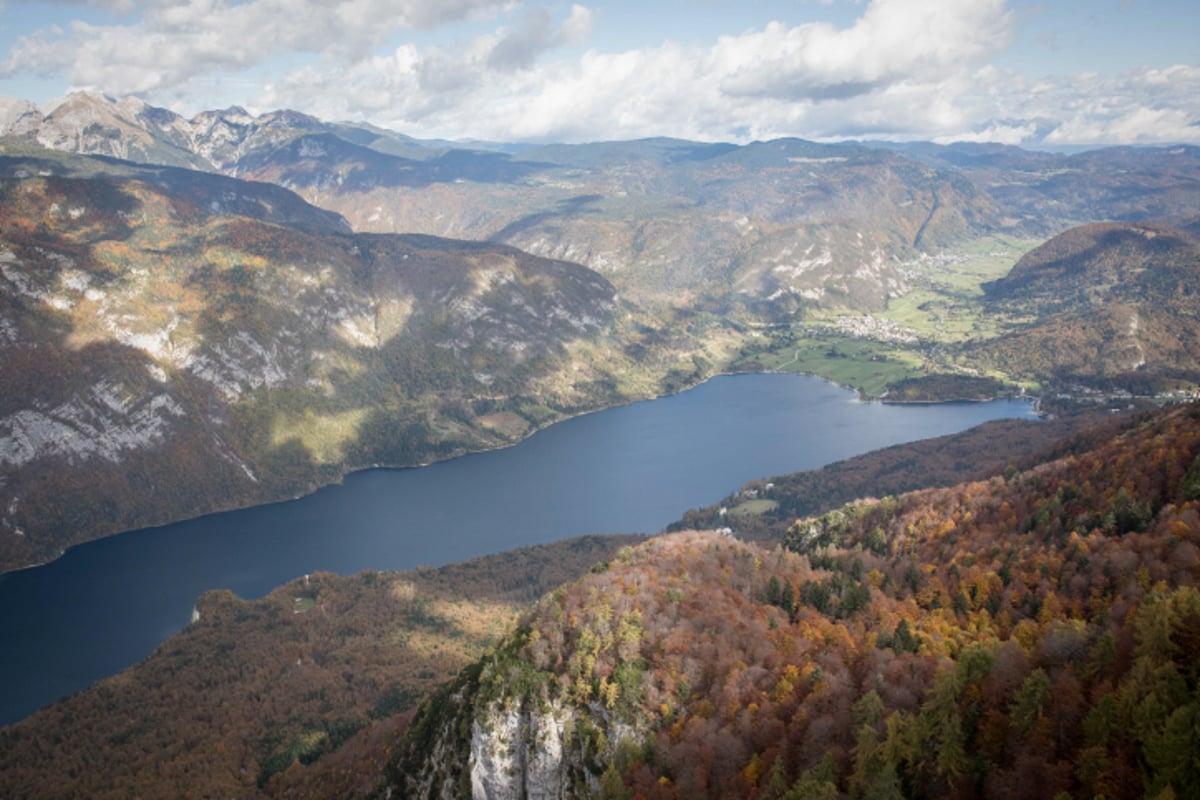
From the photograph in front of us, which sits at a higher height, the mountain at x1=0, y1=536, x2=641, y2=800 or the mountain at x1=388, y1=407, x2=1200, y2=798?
the mountain at x1=388, y1=407, x2=1200, y2=798

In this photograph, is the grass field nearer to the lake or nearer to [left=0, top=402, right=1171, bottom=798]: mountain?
[left=0, top=402, right=1171, bottom=798]: mountain

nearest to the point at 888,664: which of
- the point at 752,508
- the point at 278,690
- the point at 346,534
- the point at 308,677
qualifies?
the point at 278,690

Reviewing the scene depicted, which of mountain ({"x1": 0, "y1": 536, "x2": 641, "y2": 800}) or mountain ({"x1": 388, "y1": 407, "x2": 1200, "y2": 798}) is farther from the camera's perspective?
mountain ({"x1": 0, "y1": 536, "x2": 641, "y2": 800})

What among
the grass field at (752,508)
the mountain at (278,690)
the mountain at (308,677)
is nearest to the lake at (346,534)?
the grass field at (752,508)

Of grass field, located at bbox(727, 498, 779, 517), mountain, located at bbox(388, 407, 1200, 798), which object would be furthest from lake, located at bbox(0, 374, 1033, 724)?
mountain, located at bbox(388, 407, 1200, 798)

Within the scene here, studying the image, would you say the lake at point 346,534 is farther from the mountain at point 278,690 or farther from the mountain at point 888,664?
the mountain at point 888,664

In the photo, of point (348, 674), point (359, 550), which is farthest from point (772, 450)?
point (348, 674)

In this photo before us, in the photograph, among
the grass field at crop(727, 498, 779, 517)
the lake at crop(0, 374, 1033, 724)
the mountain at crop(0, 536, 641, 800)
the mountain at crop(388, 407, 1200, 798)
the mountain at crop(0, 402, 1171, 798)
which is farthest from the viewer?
the grass field at crop(727, 498, 779, 517)

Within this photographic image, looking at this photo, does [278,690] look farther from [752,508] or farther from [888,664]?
[752,508]
